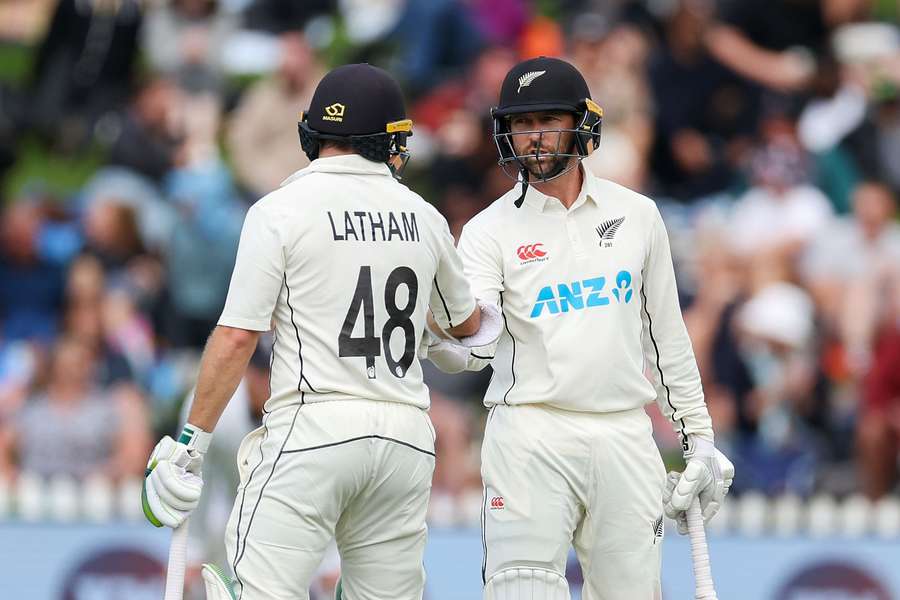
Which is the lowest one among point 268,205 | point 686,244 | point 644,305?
point 686,244

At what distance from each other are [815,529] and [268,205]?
556 cm

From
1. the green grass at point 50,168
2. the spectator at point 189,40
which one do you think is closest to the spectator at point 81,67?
the green grass at point 50,168

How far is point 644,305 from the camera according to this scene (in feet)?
21.2

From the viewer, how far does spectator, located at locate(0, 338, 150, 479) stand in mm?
10930

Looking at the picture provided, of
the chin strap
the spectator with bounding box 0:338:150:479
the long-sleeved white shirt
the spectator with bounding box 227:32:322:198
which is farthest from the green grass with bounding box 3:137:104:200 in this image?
the long-sleeved white shirt

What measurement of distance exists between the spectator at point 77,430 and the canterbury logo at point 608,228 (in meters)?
5.32

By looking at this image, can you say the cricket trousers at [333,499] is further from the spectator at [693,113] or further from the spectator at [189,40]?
the spectator at [189,40]

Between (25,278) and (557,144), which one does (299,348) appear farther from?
(25,278)

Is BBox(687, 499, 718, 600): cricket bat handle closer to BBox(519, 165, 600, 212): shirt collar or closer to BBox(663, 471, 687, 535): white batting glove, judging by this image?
BBox(663, 471, 687, 535): white batting glove

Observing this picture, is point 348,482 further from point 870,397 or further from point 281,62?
point 281,62

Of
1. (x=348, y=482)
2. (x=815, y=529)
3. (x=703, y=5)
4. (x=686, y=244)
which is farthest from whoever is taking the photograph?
(x=703, y=5)

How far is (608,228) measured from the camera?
20.9 feet

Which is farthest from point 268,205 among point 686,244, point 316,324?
point 686,244

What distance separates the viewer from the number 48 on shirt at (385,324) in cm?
572
